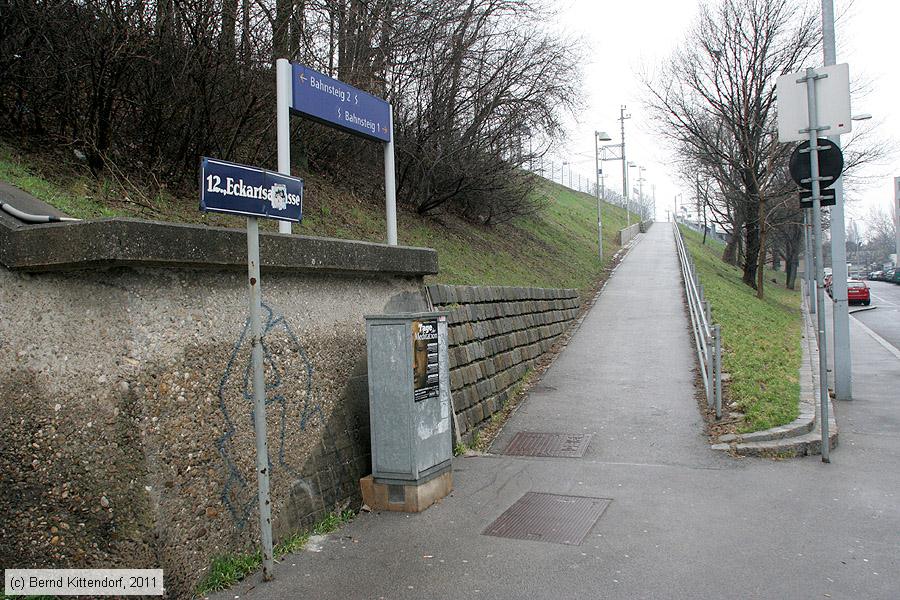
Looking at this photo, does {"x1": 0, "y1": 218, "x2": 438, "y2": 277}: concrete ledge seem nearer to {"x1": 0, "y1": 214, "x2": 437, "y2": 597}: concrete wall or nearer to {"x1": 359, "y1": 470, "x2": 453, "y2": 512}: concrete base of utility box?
{"x1": 0, "y1": 214, "x2": 437, "y2": 597}: concrete wall

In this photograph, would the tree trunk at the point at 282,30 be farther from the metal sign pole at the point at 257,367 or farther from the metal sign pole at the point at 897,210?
the metal sign pole at the point at 897,210

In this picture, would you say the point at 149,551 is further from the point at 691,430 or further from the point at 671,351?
the point at 671,351

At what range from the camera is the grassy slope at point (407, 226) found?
6.50m

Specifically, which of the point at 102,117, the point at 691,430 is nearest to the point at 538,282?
the point at 691,430

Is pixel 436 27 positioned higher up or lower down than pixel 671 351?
higher up

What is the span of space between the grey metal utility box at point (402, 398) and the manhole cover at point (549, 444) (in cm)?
208

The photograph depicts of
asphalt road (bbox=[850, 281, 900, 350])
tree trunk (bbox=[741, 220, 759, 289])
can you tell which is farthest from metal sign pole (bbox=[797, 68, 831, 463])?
tree trunk (bbox=[741, 220, 759, 289])

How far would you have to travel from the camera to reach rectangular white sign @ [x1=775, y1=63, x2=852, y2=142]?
23.7ft

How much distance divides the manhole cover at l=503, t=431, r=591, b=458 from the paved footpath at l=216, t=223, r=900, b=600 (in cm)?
15

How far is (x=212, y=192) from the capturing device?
12.4 ft

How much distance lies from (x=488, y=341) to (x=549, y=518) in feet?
13.5

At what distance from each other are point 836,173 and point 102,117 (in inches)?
303

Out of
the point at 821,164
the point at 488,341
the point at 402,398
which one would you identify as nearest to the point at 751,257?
the point at 488,341

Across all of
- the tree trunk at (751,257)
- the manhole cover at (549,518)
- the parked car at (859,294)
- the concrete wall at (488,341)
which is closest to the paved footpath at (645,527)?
the manhole cover at (549,518)
